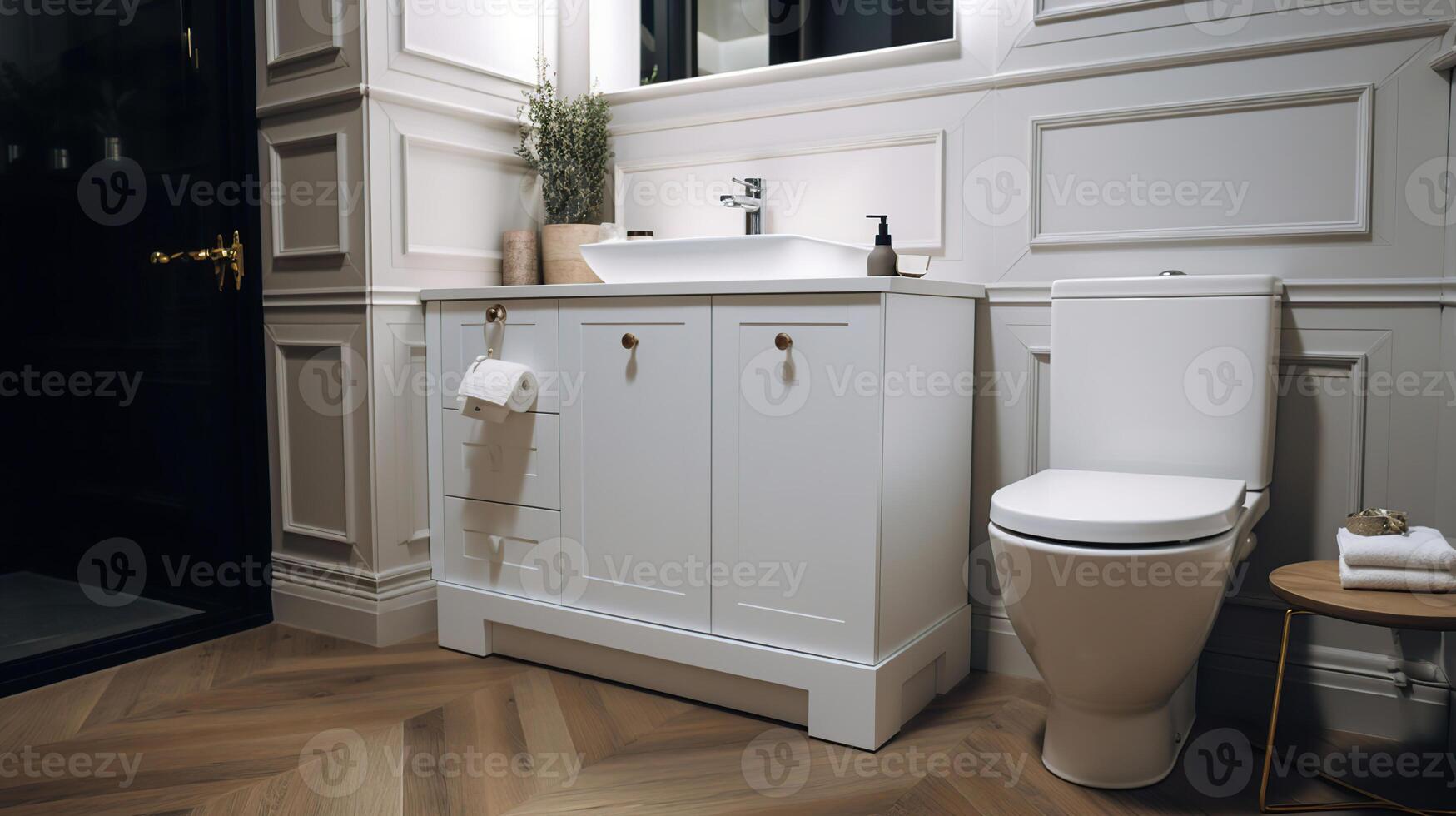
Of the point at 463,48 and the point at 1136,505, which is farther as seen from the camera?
the point at 463,48

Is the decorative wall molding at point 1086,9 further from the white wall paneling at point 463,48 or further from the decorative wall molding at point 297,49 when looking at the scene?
the decorative wall molding at point 297,49

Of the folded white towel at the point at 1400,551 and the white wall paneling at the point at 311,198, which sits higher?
the white wall paneling at the point at 311,198

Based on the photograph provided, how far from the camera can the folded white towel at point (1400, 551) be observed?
1.42 metres

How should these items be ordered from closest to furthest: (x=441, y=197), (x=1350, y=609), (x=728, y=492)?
(x=1350, y=609)
(x=728, y=492)
(x=441, y=197)

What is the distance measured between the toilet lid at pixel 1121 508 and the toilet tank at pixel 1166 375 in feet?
0.24

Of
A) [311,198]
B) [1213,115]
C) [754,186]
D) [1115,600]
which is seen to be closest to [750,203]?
[754,186]

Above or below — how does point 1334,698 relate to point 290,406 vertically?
below

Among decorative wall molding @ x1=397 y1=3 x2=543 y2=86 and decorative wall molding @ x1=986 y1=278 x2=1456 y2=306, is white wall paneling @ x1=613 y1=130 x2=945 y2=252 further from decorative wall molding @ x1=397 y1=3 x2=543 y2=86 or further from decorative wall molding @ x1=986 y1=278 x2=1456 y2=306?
decorative wall molding @ x1=986 y1=278 x2=1456 y2=306

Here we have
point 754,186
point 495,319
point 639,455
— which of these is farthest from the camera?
→ point 754,186

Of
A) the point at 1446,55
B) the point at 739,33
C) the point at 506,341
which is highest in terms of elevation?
the point at 739,33

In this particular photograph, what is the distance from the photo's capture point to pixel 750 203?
86.5 inches

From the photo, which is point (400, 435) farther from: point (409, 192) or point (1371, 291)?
point (1371, 291)

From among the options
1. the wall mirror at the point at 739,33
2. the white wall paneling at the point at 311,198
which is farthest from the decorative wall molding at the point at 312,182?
the wall mirror at the point at 739,33

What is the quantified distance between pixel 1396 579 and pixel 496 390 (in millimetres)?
1605
